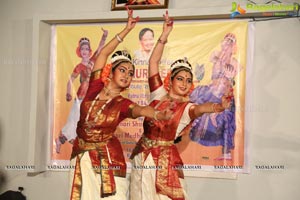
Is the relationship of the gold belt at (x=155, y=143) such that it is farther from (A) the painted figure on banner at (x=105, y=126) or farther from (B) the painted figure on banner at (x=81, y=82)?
(B) the painted figure on banner at (x=81, y=82)

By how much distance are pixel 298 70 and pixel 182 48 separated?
2.33 feet

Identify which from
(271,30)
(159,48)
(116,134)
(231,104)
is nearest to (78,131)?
(116,134)

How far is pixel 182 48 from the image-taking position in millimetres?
2430

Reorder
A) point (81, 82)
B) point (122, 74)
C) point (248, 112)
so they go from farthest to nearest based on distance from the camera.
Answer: point (81, 82), point (122, 74), point (248, 112)

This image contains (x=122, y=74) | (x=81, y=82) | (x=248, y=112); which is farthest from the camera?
(x=81, y=82)

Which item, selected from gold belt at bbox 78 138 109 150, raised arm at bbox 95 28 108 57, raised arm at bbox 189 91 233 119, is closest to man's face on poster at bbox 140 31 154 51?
raised arm at bbox 95 28 108 57

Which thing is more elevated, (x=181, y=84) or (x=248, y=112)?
(x=181, y=84)

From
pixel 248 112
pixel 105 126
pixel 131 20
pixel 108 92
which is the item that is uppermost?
pixel 131 20

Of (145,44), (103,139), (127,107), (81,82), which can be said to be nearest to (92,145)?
(103,139)

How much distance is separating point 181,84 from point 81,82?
0.67 meters

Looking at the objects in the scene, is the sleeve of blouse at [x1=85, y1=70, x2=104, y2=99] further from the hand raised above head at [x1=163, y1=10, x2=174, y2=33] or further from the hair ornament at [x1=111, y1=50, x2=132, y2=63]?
the hand raised above head at [x1=163, y1=10, x2=174, y2=33]

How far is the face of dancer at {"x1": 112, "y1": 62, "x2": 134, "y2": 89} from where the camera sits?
2.44 metres

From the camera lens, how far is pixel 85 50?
2.55m

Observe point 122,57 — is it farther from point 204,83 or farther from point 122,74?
point 204,83
